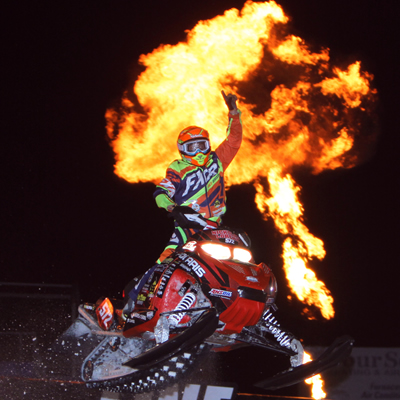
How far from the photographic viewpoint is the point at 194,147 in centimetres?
646

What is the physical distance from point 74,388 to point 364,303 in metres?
10.6

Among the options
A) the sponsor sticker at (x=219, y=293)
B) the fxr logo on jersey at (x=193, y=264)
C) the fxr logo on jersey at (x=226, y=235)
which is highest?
the fxr logo on jersey at (x=226, y=235)

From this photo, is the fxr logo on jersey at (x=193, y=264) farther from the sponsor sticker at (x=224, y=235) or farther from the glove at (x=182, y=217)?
the sponsor sticker at (x=224, y=235)

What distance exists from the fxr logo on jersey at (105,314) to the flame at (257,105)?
2503 millimetres

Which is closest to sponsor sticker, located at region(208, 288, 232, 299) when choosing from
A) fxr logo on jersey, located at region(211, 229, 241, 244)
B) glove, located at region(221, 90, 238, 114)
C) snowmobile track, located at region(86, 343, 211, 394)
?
snowmobile track, located at region(86, 343, 211, 394)

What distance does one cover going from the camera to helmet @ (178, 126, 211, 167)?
644 centimetres

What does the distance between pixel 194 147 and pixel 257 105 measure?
456 centimetres

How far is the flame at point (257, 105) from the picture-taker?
9117 mm

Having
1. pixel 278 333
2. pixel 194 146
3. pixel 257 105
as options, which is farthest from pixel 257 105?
pixel 278 333

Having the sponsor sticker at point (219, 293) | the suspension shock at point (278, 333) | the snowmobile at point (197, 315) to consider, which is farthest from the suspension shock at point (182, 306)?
the suspension shock at point (278, 333)

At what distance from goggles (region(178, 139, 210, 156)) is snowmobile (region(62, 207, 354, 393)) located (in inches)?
38.6

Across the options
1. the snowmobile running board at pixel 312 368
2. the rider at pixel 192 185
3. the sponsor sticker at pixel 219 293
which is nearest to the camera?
the sponsor sticker at pixel 219 293

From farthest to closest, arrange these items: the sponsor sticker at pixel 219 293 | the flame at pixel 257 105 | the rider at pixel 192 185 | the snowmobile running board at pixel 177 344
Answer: the flame at pixel 257 105
the rider at pixel 192 185
the sponsor sticker at pixel 219 293
the snowmobile running board at pixel 177 344

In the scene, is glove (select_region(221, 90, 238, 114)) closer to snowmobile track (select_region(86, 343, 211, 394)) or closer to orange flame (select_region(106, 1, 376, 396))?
orange flame (select_region(106, 1, 376, 396))
